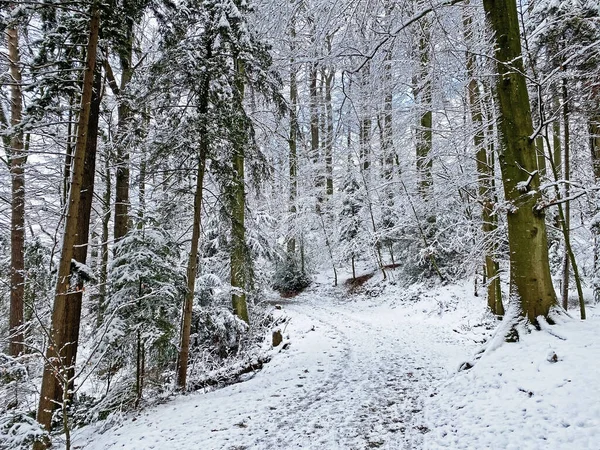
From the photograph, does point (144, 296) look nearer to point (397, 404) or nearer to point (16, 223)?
point (397, 404)

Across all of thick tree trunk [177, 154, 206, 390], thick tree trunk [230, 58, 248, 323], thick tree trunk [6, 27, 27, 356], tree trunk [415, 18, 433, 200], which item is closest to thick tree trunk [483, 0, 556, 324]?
tree trunk [415, 18, 433, 200]

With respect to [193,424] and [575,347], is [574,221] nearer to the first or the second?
[575,347]

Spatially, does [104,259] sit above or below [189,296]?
above

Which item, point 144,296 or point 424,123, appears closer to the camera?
point 144,296

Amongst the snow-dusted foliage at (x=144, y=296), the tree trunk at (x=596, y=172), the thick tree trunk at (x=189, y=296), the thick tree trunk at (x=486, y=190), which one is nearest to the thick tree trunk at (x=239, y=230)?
the thick tree trunk at (x=189, y=296)

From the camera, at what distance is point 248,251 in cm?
693

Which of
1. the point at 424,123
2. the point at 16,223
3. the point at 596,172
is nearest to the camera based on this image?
the point at 596,172

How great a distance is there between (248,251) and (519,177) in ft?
15.3

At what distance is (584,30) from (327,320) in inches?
332

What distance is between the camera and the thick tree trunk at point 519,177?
4.14 meters

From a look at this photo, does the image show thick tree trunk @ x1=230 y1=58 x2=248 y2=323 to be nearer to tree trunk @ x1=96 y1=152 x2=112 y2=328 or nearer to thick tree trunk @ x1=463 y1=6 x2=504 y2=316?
tree trunk @ x1=96 y1=152 x2=112 y2=328

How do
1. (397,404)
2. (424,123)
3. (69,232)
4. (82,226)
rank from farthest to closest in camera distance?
(424,123) < (82,226) < (397,404) < (69,232)

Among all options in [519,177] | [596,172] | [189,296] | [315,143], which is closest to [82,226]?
[189,296]

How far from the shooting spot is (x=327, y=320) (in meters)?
10.4
